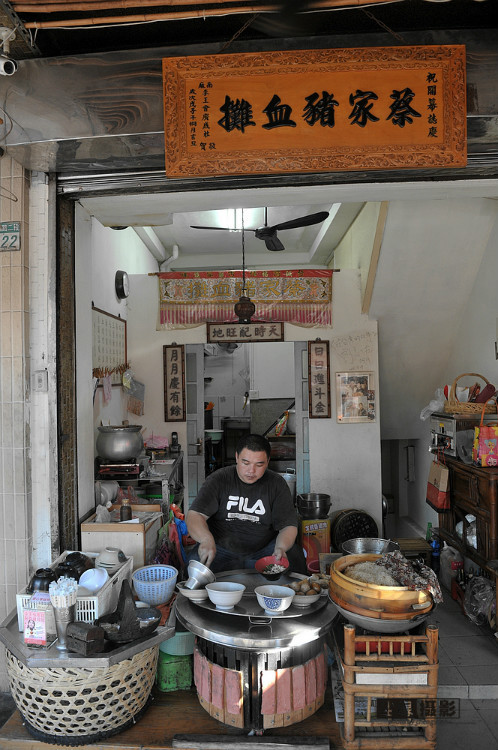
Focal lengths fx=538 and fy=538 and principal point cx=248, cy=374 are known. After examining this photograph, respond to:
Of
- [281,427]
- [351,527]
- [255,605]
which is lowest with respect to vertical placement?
[351,527]

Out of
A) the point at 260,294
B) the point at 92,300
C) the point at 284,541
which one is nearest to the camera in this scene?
the point at 284,541

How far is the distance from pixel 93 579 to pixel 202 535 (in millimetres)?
904

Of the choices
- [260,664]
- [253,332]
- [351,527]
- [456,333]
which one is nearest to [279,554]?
[260,664]

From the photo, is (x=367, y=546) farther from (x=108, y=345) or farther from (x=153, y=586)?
(x=108, y=345)

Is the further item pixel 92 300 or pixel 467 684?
pixel 92 300

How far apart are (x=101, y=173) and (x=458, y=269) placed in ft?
13.8

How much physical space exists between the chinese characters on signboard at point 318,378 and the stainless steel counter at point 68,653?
Result: 465cm

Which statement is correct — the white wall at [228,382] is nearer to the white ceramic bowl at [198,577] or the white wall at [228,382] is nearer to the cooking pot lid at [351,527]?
the cooking pot lid at [351,527]

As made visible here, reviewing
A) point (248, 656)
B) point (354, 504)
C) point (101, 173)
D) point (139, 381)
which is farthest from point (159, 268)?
point (248, 656)

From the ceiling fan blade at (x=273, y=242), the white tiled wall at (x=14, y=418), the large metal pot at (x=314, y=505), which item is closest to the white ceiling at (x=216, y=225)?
the ceiling fan blade at (x=273, y=242)

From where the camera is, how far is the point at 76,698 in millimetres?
2541

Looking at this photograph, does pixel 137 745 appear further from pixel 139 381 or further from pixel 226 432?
pixel 226 432

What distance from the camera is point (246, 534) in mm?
3896

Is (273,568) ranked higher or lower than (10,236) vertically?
lower
